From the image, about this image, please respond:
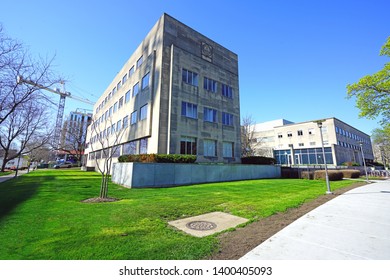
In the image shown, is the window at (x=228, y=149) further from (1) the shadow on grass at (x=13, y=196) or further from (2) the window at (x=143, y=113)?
(1) the shadow on grass at (x=13, y=196)

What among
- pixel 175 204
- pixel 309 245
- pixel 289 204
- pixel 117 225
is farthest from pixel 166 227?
pixel 289 204

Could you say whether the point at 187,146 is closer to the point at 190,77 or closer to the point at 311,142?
the point at 190,77

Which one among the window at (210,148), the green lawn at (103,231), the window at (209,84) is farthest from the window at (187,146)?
the green lawn at (103,231)

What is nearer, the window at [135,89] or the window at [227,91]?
the window at [135,89]

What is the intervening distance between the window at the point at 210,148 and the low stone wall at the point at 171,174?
161 inches

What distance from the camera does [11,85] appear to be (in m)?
11.8

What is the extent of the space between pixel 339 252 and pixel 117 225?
544 centimetres

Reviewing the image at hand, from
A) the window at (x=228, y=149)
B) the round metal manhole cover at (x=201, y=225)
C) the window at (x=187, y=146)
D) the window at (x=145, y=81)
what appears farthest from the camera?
the window at (x=228, y=149)

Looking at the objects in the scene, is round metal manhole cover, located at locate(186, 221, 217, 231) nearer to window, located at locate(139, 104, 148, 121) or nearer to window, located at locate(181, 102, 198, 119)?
window, located at locate(181, 102, 198, 119)

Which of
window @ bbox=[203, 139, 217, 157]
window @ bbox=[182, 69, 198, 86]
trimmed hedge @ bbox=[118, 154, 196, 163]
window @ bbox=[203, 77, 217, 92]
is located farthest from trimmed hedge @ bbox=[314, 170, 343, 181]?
window @ bbox=[182, 69, 198, 86]

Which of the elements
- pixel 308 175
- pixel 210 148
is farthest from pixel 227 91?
pixel 308 175

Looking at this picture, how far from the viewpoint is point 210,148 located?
2347 centimetres

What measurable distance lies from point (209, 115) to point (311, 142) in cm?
3888

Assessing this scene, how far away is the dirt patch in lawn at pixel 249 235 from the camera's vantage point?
3.73 m
